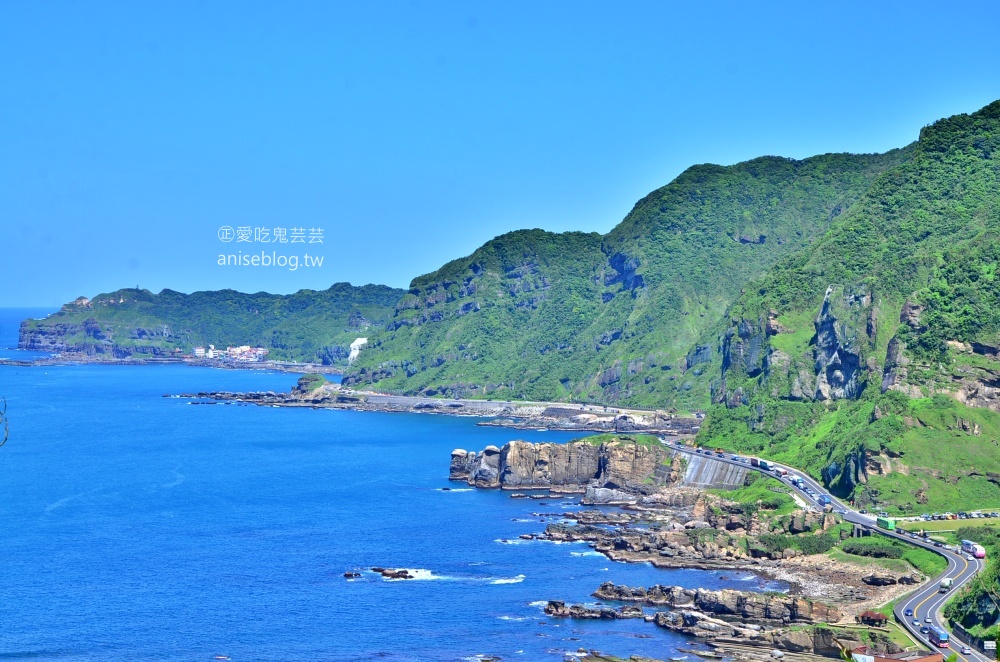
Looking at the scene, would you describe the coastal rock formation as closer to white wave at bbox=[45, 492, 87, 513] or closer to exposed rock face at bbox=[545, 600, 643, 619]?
exposed rock face at bbox=[545, 600, 643, 619]

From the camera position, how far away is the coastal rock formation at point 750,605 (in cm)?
12194

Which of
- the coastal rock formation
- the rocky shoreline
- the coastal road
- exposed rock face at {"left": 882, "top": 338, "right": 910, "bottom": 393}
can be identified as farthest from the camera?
exposed rock face at {"left": 882, "top": 338, "right": 910, "bottom": 393}

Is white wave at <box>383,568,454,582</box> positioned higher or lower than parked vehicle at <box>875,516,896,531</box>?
lower

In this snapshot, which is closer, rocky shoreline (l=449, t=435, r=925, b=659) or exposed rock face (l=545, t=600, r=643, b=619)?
rocky shoreline (l=449, t=435, r=925, b=659)

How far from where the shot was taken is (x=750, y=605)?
12362 cm

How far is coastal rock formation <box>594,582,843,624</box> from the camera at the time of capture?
121938 millimetres

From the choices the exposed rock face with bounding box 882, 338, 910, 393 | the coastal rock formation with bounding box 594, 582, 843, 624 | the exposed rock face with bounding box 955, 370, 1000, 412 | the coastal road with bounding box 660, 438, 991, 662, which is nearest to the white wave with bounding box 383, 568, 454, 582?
the coastal rock formation with bounding box 594, 582, 843, 624

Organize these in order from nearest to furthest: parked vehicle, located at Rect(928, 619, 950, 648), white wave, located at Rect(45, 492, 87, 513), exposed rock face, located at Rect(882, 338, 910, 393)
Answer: parked vehicle, located at Rect(928, 619, 950, 648) → white wave, located at Rect(45, 492, 87, 513) → exposed rock face, located at Rect(882, 338, 910, 393)

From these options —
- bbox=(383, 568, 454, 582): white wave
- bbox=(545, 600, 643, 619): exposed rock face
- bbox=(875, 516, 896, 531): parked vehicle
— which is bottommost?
bbox=(545, 600, 643, 619): exposed rock face

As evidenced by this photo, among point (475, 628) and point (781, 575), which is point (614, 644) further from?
point (781, 575)

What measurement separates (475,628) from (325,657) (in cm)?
1463

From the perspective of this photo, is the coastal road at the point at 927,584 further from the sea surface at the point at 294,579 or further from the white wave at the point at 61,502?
the white wave at the point at 61,502

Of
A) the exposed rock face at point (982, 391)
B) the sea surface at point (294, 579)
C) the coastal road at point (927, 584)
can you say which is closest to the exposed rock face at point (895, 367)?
the exposed rock face at point (982, 391)

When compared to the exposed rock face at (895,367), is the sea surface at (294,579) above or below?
below
